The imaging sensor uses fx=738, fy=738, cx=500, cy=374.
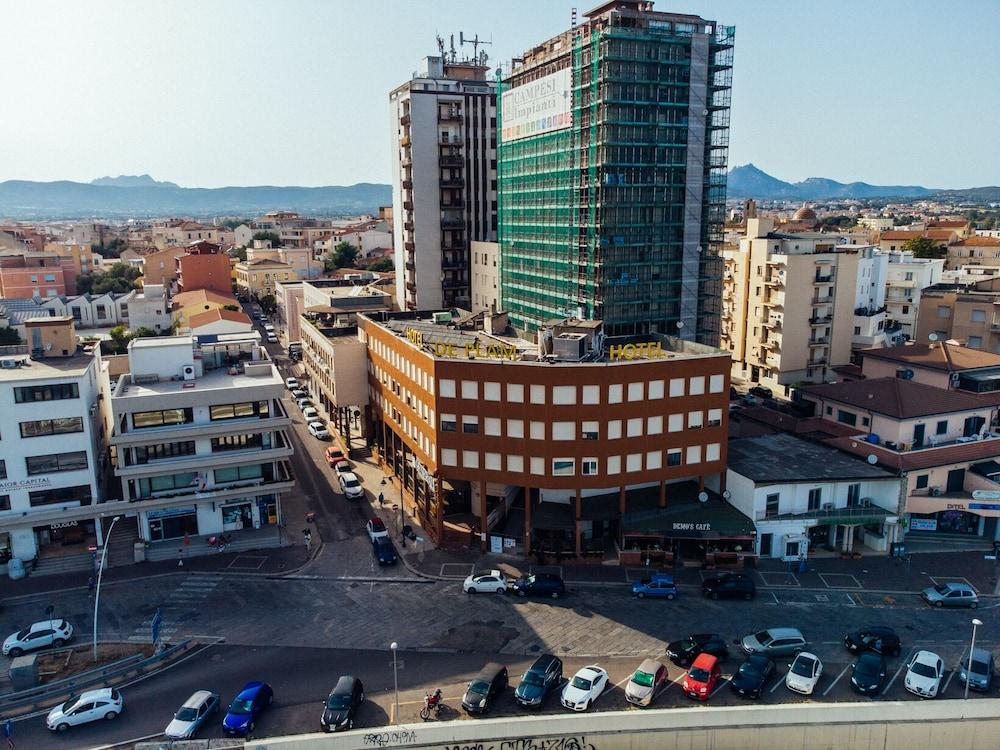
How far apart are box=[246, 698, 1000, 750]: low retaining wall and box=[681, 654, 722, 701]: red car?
0.90m

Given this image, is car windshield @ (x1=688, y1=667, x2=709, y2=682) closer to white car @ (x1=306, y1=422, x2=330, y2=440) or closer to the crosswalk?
the crosswalk

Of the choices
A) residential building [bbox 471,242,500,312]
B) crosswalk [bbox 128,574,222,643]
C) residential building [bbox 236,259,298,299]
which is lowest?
crosswalk [bbox 128,574,222,643]

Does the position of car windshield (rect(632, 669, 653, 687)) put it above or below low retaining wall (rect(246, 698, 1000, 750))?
above

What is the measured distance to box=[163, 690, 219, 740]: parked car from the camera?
121 feet

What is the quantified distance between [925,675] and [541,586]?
23043mm

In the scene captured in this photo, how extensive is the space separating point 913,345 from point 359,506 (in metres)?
61.6

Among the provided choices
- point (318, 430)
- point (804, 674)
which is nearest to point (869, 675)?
point (804, 674)

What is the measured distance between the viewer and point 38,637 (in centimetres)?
4572

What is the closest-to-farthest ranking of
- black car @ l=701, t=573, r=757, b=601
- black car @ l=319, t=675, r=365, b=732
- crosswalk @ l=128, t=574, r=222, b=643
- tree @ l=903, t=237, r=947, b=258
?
black car @ l=319, t=675, r=365, b=732 → crosswalk @ l=128, t=574, r=222, b=643 → black car @ l=701, t=573, r=757, b=601 → tree @ l=903, t=237, r=947, b=258

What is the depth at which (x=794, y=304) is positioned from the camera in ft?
319

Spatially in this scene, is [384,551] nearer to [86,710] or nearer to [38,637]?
[86,710]

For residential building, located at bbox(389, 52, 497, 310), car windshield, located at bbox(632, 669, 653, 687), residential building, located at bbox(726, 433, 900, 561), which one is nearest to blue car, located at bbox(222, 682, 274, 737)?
car windshield, located at bbox(632, 669, 653, 687)

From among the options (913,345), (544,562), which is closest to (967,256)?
(913,345)

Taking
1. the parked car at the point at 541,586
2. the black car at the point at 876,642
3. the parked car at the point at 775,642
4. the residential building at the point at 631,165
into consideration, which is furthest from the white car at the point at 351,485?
the black car at the point at 876,642
